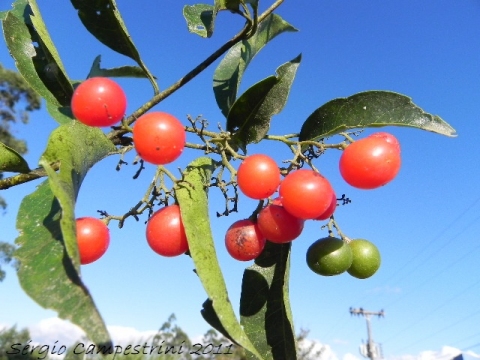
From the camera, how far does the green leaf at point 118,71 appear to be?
1793mm

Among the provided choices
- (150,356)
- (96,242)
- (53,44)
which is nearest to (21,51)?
(53,44)

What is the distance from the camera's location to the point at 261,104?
149cm

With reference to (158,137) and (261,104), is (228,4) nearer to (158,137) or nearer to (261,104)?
(261,104)

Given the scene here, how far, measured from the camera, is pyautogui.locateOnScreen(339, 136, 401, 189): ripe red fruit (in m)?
1.38

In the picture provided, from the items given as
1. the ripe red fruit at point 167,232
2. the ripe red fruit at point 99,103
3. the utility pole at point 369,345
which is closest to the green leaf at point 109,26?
the ripe red fruit at point 99,103

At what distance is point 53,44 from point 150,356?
6935 millimetres

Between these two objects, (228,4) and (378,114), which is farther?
(228,4)

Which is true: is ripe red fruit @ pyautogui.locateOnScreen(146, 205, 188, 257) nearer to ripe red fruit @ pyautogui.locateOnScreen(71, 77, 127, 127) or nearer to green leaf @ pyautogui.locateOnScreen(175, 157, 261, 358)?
green leaf @ pyautogui.locateOnScreen(175, 157, 261, 358)

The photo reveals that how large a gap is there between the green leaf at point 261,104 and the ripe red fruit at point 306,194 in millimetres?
203

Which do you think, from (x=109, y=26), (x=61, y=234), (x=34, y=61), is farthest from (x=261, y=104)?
(x=34, y=61)

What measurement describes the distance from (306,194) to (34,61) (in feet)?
3.35

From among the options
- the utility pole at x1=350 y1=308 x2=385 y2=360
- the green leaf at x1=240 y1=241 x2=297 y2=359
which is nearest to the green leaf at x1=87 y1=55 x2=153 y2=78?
the green leaf at x1=240 y1=241 x2=297 y2=359

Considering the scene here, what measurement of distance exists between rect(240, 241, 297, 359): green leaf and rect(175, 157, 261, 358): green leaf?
0.41 m

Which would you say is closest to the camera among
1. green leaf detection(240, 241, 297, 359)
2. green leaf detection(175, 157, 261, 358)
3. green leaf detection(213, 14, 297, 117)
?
green leaf detection(175, 157, 261, 358)
